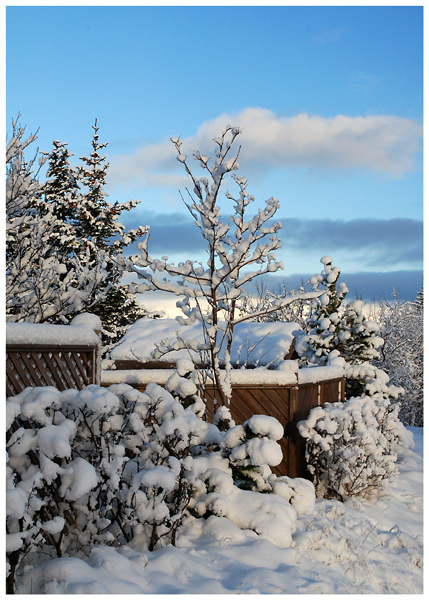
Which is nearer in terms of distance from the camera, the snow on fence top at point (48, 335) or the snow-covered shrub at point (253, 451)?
the snow on fence top at point (48, 335)

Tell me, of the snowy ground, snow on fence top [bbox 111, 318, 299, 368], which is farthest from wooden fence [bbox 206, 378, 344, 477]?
the snowy ground

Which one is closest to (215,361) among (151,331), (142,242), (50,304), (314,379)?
(142,242)

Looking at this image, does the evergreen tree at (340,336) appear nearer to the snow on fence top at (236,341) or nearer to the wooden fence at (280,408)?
the snow on fence top at (236,341)

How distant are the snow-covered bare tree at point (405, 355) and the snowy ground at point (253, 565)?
16.9 m

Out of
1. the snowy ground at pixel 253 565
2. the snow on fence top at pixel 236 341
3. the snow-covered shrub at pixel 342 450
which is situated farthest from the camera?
the snow on fence top at pixel 236 341

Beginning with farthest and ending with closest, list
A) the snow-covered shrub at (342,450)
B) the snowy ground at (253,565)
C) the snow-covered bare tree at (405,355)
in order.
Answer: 1. the snow-covered bare tree at (405,355)
2. the snow-covered shrub at (342,450)
3. the snowy ground at (253,565)

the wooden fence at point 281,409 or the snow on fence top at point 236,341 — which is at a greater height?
the snow on fence top at point 236,341

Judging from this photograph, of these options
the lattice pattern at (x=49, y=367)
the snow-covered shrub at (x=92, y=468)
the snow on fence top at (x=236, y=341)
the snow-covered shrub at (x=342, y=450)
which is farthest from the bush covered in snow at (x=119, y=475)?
the snow on fence top at (x=236, y=341)

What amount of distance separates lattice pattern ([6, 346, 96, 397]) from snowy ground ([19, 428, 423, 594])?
5.59 ft

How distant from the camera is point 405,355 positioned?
2491cm

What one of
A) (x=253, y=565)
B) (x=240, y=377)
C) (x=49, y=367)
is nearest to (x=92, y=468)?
(x=253, y=565)

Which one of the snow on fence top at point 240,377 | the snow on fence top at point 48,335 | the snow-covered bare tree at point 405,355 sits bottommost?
the snow-covered bare tree at point 405,355

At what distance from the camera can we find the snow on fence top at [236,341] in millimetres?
9266

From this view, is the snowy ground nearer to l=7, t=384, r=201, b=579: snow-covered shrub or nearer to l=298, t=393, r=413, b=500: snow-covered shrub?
l=7, t=384, r=201, b=579: snow-covered shrub
